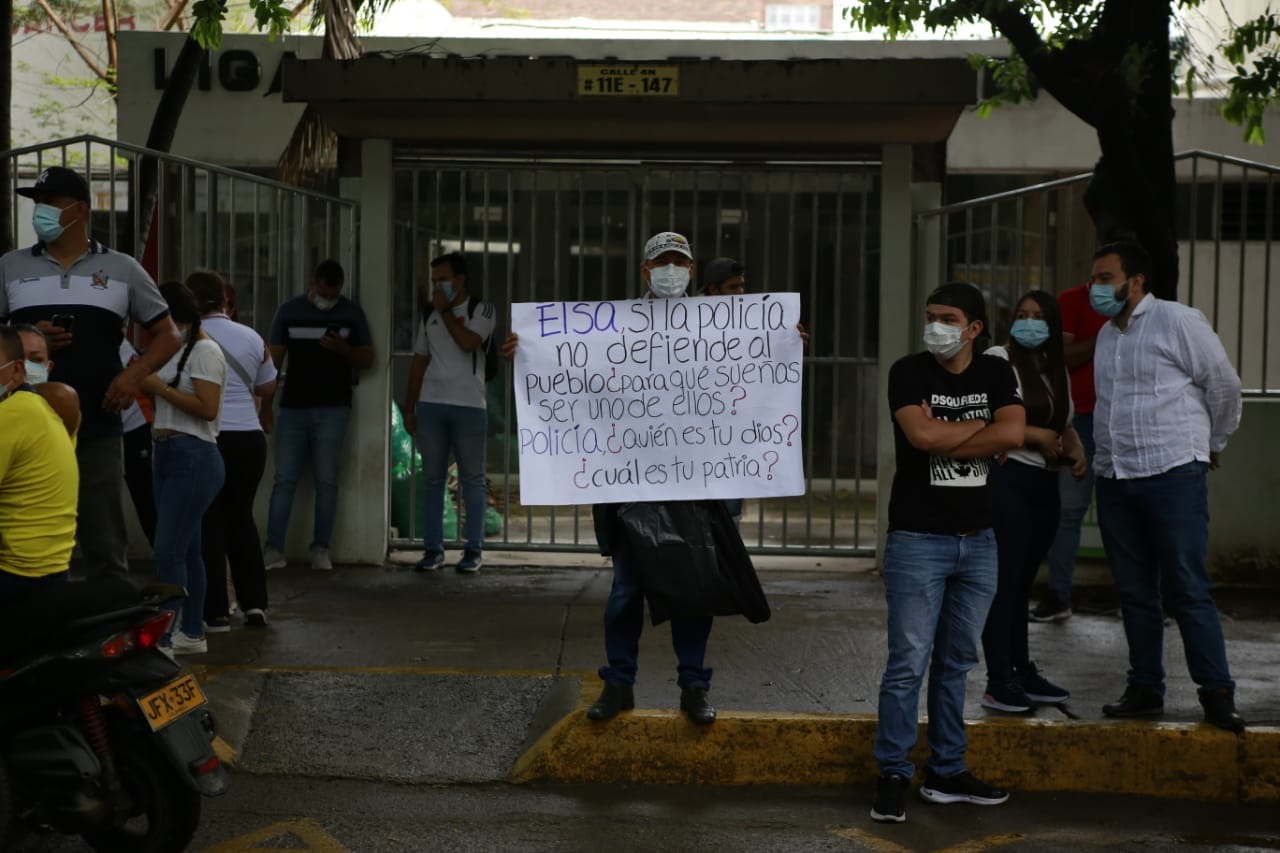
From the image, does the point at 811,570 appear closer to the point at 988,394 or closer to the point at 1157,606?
the point at 1157,606

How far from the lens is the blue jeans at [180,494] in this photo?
7066 mm

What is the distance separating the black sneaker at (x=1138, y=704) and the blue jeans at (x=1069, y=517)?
77.3 inches

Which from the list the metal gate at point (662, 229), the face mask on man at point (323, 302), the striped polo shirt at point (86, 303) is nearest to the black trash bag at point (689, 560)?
the striped polo shirt at point (86, 303)

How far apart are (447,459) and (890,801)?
497 cm

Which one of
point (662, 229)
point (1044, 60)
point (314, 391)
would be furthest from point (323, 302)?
point (1044, 60)

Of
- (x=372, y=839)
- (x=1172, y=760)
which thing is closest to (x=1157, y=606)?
(x=1172, y=760)

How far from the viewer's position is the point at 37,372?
554 cm

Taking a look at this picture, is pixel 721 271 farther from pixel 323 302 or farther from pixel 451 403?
pixel 323 302

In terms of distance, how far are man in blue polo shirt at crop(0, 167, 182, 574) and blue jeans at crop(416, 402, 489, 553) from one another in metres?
3.27

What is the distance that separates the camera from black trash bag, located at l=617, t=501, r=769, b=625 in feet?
19.0

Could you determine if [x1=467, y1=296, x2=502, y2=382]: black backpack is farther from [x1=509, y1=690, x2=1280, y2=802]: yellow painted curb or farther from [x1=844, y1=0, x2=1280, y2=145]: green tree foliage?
[x1=509, y1=690, x2=1280, y2=802]: yellow painted curb

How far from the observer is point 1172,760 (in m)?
6.01

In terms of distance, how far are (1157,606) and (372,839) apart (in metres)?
3.18

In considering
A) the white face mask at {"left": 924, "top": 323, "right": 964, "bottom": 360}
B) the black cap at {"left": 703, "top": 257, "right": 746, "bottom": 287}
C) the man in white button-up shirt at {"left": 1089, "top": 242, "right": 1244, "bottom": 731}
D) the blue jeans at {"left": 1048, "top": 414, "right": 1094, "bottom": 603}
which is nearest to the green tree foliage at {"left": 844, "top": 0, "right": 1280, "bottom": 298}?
the blue jeans at {"left": 1048, "top": 414, "right": 1094, "bottom": 603}
